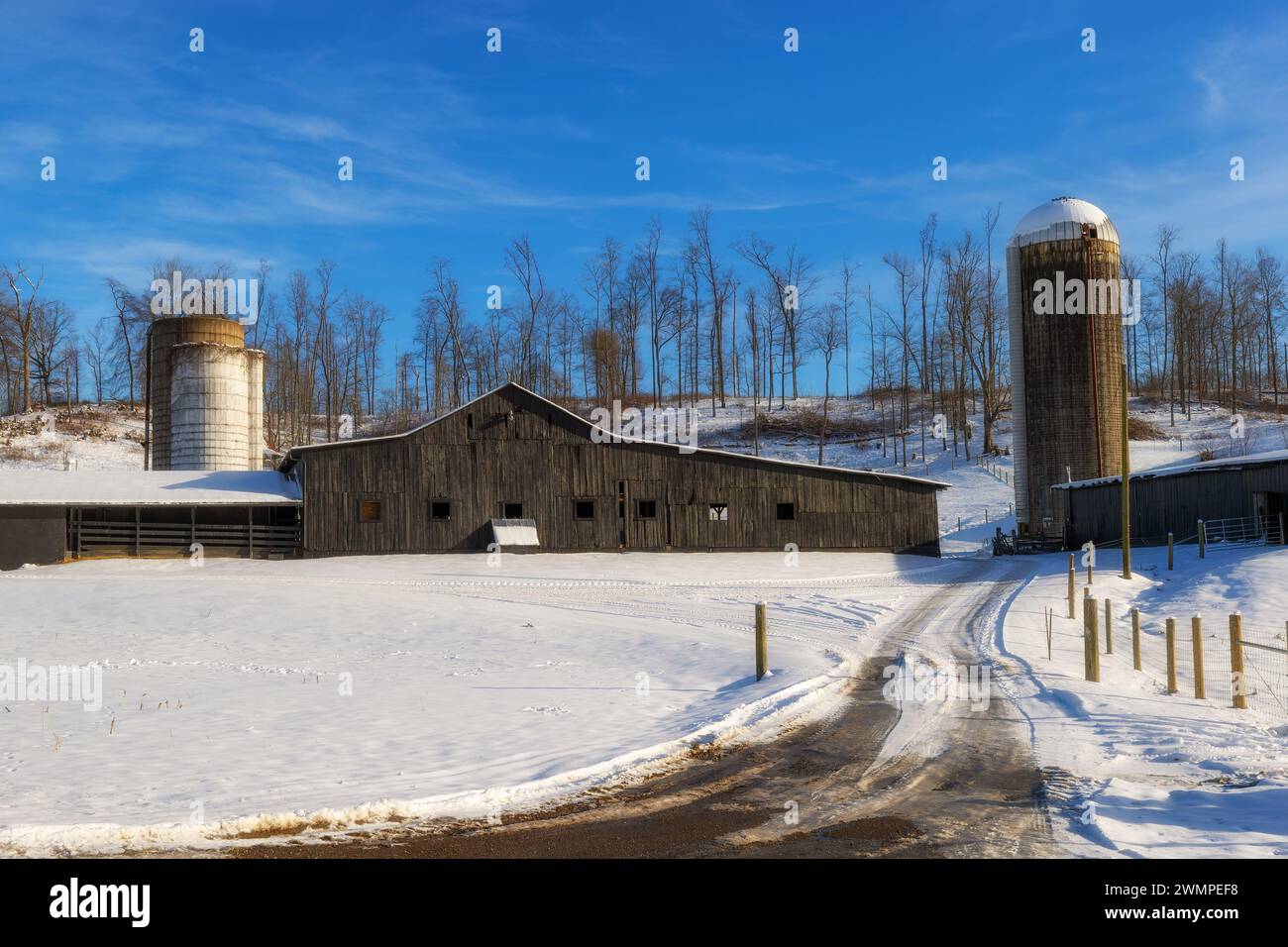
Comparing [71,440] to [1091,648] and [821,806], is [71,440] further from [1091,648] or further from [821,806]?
[821,806]

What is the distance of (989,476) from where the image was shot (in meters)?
58.7

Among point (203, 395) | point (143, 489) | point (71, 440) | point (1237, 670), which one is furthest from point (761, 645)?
point (71, 440)

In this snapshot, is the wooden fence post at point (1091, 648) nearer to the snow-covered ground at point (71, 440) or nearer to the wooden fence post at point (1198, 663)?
the wooden fence post at point (1198, 663)

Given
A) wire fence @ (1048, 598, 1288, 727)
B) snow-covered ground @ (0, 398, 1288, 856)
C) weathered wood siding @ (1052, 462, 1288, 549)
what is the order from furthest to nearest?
weathered wood siding @ (1052, 462, 1288, 549) < wire fence @ (1048, 598, 1288, 727) < snow-covered ground @ (0, 398, 1288, 856)

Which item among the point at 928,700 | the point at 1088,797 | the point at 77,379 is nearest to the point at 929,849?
the point at 1088,797

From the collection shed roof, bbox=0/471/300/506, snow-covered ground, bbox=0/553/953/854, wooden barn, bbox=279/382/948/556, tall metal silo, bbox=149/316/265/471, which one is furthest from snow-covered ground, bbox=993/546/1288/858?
tall metal silo, bbox=149/316/265/471

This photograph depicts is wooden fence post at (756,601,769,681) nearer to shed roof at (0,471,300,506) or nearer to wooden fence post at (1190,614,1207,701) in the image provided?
wooden fence post at (1190,614,1207,701)

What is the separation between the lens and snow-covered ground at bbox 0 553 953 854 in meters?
8.95

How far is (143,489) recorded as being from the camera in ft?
123

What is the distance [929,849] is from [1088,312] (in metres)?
41.5

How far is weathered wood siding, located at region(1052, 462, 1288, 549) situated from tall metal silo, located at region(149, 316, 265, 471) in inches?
1482

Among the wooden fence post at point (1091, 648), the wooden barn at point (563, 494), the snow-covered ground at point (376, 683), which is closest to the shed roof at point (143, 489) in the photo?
the wooden barn at point (563, 494)
